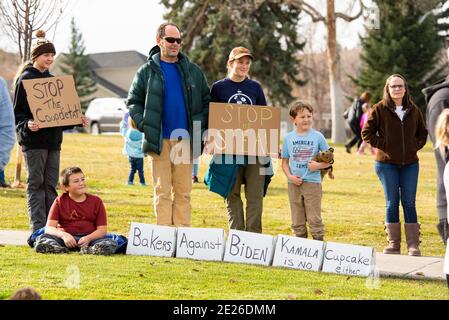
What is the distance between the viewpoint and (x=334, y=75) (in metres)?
41.5

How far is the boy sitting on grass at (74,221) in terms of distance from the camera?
9.14 m

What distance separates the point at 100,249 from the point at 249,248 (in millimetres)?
1468

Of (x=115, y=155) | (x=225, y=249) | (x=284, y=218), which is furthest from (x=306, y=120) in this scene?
(x=115, y=155)

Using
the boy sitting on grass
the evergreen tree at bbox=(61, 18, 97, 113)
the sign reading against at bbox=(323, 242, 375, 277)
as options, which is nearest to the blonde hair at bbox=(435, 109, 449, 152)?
the sign reading against at bbox=(323, 242, 375, 277)

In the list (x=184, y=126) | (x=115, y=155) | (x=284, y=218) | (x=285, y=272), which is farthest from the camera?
(x=115, y=155)

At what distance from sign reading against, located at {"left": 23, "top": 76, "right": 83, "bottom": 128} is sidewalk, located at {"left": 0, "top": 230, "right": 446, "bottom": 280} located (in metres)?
1.33

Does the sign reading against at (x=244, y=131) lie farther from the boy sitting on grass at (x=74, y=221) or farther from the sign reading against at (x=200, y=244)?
the boy sitting on grass at (x=74, y=221)

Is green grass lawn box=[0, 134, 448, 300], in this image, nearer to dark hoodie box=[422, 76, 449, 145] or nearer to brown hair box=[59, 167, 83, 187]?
brown hair box=[59, 167, 83, 187]

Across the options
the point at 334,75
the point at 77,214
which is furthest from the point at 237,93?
the point at 334,75

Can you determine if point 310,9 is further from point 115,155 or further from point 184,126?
point 184,126

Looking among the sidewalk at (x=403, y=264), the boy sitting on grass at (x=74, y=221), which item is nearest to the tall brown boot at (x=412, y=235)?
the sidewalk at (x=403, y=264)

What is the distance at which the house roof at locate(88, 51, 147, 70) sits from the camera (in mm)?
90219

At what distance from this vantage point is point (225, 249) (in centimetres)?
902

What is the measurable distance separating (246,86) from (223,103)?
43 cm
